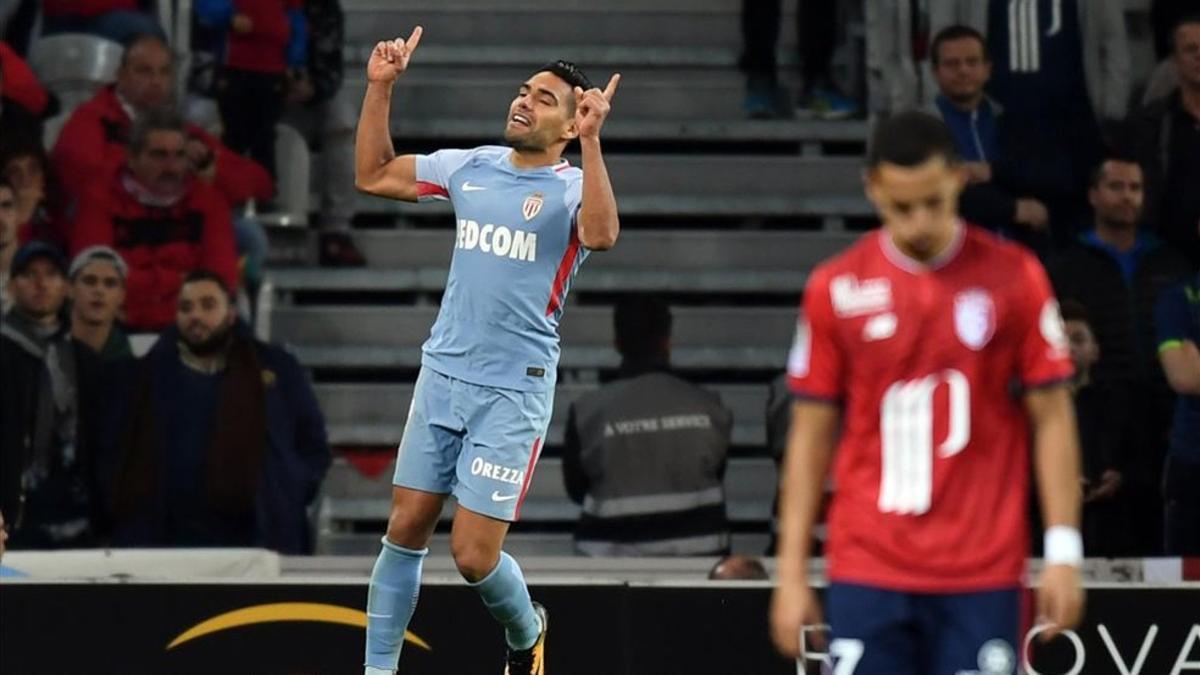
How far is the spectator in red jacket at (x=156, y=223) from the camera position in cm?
1223

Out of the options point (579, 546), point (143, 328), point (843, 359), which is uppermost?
point (843, 359)

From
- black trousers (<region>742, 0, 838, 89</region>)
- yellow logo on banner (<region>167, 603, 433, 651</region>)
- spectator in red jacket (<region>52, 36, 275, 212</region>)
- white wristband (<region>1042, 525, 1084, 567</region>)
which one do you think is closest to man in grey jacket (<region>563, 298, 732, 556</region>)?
yellow logo on banner (<region>167, 603, 433, 651</region>)

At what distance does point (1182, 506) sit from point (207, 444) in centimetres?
412

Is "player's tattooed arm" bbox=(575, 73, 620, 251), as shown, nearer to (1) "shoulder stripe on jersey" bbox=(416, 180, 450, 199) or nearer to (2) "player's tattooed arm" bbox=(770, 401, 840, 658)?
(1) "shoulder stripe on jersey" bbox=(416, 180, 450, 199)

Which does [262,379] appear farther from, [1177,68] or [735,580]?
[1177,68]

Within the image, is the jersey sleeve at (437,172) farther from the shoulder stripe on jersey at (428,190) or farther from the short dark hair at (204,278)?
the short dark hair at (204,278)

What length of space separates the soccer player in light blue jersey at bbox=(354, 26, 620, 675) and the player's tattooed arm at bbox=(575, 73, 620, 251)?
47 millimetres

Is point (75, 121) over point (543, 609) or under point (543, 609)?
over

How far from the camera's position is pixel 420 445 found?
8242 mm

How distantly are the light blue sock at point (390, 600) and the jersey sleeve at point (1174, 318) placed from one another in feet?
12.5

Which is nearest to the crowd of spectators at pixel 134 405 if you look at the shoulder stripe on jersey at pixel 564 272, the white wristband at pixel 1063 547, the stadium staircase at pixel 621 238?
the stadium staircase at pixel 621 238

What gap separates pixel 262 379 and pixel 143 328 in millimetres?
1280

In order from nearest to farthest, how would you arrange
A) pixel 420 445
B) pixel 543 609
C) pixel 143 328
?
pixel 420 445
pixel 543 609
pixel 143 328

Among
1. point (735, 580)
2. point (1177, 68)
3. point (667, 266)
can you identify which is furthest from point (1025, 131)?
point (735, 580)
